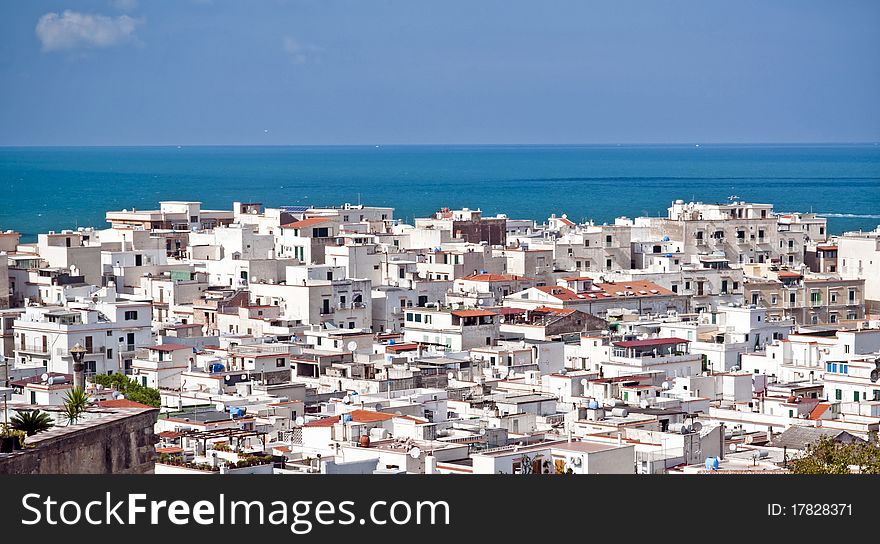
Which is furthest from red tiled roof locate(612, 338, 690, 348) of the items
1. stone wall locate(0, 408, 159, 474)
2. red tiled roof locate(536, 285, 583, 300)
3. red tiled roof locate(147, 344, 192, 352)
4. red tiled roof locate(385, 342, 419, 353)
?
stone wall locate(0, 408, 159, 474)

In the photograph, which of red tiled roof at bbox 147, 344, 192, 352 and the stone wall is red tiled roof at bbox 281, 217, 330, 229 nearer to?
red tiled roof at bbox 147, 344, 192, 352

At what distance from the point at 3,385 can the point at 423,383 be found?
14.0 feet

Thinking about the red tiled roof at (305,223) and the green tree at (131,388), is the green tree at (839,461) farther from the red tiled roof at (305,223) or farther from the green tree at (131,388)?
the red tiled roof at (305,223)

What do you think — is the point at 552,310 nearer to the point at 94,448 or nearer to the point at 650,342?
the point at 650,342

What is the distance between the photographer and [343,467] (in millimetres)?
13312

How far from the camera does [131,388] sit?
70.8ft

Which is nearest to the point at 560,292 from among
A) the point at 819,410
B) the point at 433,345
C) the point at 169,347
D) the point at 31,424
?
the point at 433,345

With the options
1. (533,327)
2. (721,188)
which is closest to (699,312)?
(533,327)

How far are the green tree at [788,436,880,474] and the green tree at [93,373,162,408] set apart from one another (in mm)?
7893

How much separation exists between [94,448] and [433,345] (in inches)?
625

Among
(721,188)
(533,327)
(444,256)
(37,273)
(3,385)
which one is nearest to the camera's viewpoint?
(3,385)

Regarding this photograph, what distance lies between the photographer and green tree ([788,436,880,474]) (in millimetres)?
13312

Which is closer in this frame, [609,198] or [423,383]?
[423,383]

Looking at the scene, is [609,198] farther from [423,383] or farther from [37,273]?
[423,383]
